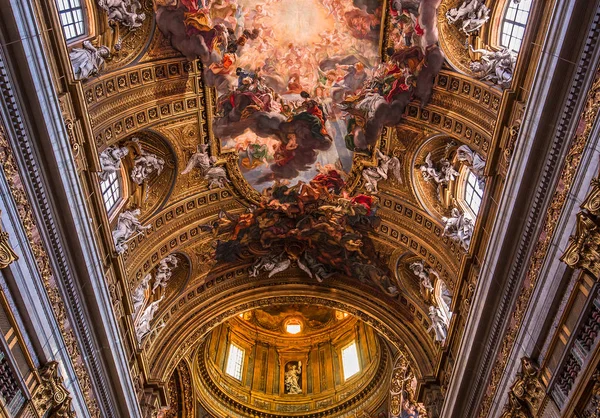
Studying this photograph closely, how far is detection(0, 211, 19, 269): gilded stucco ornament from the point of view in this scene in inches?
416

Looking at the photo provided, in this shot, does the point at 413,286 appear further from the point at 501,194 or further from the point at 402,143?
the point at 501,194

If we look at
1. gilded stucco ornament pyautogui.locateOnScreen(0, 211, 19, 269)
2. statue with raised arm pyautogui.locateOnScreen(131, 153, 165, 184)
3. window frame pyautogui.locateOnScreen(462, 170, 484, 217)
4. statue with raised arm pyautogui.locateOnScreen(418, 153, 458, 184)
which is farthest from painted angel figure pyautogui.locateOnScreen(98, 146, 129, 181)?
window frame pyautogui.locateOnScreen(462, 170, 484, 217)

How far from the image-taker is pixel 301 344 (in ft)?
104

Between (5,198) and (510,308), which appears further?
(510,308)

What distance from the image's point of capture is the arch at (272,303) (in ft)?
62.8

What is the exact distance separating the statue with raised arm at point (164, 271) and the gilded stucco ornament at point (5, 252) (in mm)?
7769

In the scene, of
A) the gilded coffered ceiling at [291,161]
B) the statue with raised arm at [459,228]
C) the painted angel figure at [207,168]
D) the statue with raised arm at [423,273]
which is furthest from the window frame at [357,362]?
the statue with raised arm at [459,228]

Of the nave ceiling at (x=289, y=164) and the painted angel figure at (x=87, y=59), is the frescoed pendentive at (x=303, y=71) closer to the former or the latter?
the nave ceiling at (x=289, y=164)

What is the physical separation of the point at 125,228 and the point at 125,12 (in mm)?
5544

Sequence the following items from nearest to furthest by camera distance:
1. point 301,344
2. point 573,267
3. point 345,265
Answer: point 573,267
point 345,265
point 301,344

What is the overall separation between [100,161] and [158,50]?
133 inches

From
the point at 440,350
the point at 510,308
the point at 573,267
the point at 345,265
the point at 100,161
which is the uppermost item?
the point at 345,265

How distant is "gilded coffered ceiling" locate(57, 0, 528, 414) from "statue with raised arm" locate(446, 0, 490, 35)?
291 mm

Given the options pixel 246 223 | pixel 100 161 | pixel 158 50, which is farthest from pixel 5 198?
pixel 246 223
